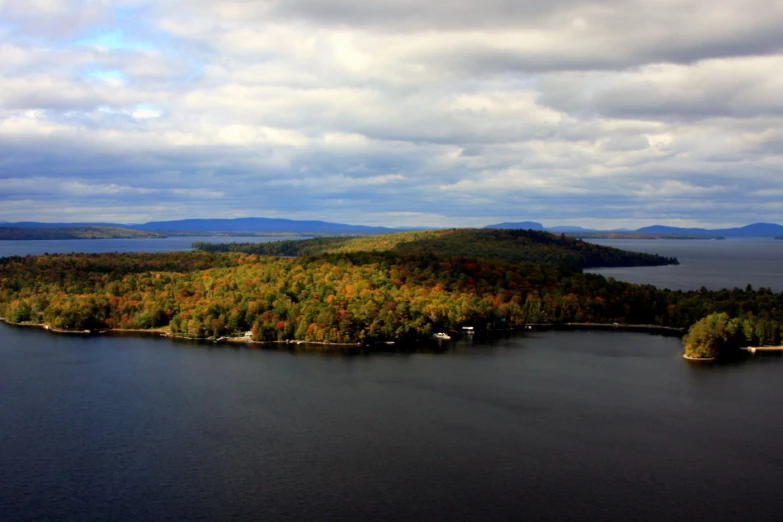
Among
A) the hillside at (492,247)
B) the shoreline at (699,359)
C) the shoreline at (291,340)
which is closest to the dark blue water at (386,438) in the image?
the shoreline at (699,359)

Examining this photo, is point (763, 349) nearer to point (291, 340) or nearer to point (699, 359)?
point (699, 359)

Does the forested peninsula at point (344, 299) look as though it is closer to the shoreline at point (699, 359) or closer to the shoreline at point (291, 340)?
the shoreline at point (291, 340)

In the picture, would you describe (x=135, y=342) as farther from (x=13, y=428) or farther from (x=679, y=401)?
(x=679, y=401)

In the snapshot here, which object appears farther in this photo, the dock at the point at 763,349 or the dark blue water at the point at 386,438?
the dock at the point at 763,349

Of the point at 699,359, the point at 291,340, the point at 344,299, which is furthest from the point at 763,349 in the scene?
the point at 291,340

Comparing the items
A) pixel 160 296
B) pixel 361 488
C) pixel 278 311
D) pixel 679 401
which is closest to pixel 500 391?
pixel 679 401

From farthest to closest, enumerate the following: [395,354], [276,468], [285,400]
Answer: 1. [395,354]
2. [285,400]
3. [276,468]

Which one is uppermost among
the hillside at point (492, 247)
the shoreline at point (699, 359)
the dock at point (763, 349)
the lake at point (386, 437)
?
the hillside at point (492, 247)
